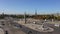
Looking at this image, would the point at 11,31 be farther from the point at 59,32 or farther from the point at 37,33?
the point at 59,32

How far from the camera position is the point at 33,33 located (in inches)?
238

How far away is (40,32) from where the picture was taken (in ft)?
20.3

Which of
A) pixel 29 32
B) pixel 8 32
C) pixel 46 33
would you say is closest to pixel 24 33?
pixel 29 32

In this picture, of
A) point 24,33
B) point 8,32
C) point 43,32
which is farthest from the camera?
point 43,32

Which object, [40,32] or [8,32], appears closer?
[8,32]

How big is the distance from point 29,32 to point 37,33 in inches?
19.8

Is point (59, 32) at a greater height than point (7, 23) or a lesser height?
lesser

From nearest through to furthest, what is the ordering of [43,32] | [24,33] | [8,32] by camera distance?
[8,32] → [24,33] → [43,32]

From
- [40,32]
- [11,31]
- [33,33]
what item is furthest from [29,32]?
[11,31]

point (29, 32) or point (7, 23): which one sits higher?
point (7, 23)

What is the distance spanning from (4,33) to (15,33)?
23.5 inches

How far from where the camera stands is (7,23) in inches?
228

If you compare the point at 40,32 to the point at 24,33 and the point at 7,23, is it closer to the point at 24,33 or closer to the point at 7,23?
the point at 24,33

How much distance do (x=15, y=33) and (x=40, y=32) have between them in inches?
62.8
